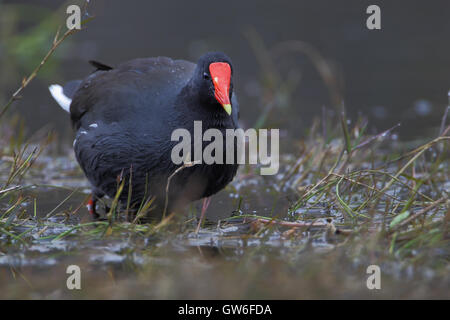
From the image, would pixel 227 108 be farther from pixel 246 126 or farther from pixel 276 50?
pixel 276 50

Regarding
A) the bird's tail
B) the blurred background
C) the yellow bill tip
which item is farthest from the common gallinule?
the blurred background

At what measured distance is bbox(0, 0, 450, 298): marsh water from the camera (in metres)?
2.93

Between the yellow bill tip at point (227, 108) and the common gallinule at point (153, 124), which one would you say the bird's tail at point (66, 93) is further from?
the yellow bill tip at point (227, 108)

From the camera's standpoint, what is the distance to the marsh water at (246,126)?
293 centimetres

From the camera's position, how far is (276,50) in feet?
30.3

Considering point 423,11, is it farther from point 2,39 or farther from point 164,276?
point 164,276

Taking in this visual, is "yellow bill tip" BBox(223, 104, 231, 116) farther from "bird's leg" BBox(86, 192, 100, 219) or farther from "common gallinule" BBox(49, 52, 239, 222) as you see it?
"bird's leg" BBox(86, 192, 100, 219)

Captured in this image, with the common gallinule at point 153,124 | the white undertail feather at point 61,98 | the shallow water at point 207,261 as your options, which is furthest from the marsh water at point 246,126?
the white undertail feather at point 61,98

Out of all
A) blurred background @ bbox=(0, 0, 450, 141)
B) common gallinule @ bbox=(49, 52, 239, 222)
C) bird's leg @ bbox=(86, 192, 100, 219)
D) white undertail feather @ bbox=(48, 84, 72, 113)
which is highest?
blurred background @ bbox=(0, 0, 450, 141)

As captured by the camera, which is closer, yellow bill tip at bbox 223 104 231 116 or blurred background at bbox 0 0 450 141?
yellow bill tip at bbox 223 104 231 116

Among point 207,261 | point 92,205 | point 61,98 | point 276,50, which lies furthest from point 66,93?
point 276,50

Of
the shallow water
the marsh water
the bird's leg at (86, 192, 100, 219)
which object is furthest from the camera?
the bird's leg at (86, 192, 100, 219)

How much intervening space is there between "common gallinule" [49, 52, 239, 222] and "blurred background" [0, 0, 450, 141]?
7.05 feet

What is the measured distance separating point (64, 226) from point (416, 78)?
20.2 feet
